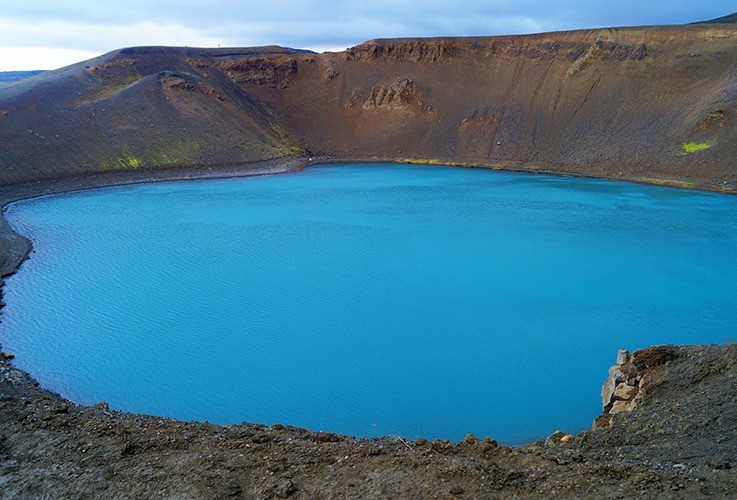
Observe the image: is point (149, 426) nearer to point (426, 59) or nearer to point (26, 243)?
point (26, 243)

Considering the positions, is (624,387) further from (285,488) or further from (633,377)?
(285,488)

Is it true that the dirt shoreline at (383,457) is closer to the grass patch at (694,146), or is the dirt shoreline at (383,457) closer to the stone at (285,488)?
the stone at (285,488)

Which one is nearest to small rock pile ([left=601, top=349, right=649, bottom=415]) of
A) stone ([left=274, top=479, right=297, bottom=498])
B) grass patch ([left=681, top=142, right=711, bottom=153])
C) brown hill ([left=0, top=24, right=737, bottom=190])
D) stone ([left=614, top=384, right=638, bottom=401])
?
stone ([left=614, top=384, right=638, bottom=401])

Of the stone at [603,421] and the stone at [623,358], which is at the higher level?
the stone at [623,358]

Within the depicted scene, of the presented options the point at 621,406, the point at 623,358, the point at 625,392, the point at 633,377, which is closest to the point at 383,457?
the point at 621,406

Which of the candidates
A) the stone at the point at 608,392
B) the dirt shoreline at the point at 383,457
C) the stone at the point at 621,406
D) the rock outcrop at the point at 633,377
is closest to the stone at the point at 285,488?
the dirt shoreline at the point at 383,457

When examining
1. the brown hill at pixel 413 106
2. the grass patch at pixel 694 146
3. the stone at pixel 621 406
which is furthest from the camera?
the brown hill at pixel 413 106

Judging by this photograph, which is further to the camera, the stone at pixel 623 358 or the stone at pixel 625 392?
the stone at pixel 623 358
